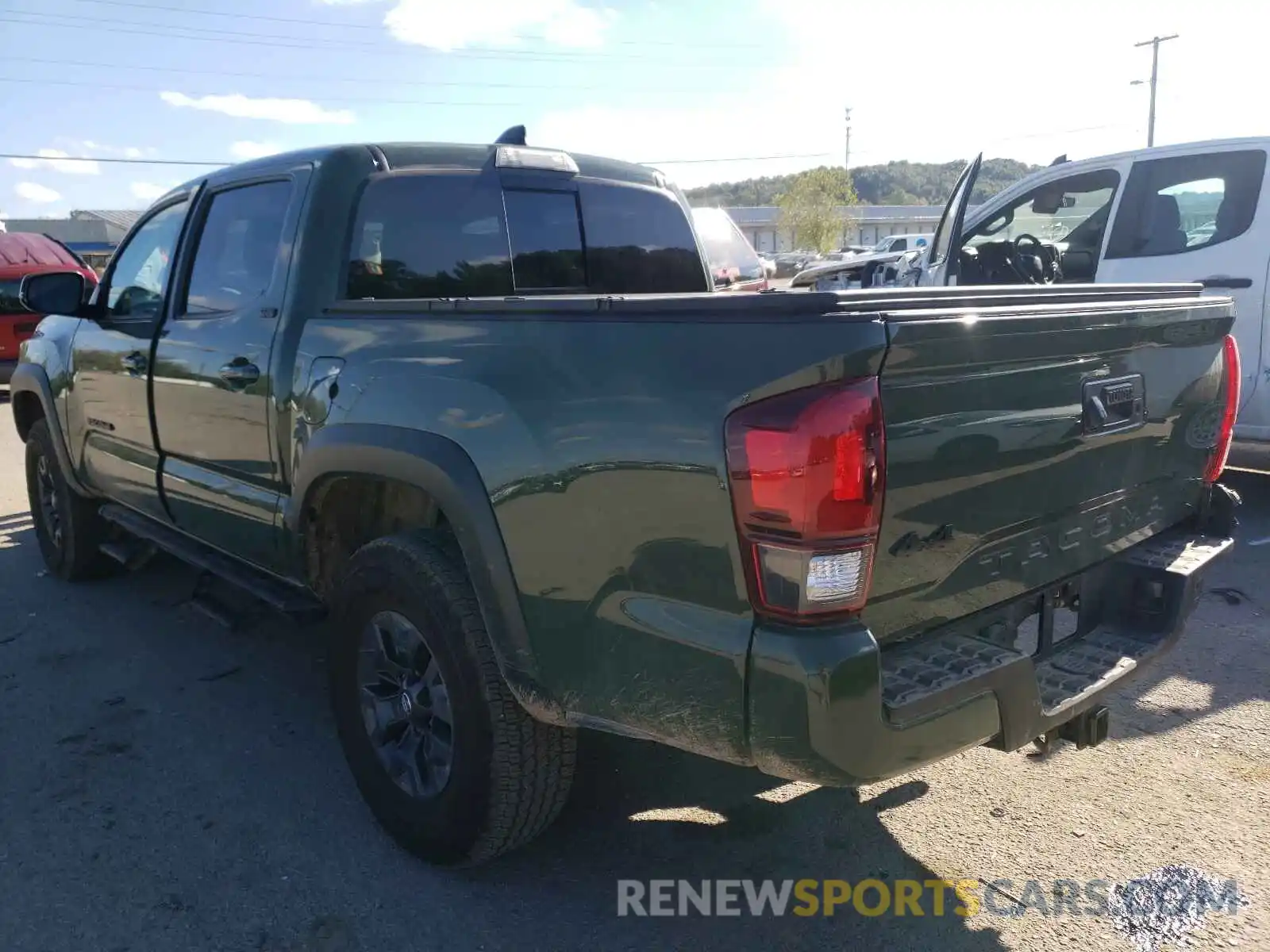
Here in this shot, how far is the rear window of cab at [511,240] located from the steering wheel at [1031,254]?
137 inches

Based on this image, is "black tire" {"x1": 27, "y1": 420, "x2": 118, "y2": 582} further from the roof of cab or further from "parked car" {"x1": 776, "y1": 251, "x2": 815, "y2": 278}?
"parked car" {"x1": 776, "y1": 251, "x2": 815, "y2": 278}

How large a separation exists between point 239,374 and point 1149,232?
17.7 feet

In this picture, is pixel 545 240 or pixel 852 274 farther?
pixel 852 274

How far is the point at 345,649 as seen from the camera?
310 centimetres

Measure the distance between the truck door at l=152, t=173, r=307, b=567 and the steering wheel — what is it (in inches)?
200

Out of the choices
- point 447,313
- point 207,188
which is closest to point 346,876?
point 447,313

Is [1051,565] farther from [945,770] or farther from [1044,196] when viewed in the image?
[1044,196]

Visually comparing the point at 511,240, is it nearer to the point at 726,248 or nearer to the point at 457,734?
the point at 457,734

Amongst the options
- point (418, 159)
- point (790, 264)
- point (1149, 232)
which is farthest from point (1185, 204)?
point (790, 264)

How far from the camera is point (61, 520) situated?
5391 millimetres

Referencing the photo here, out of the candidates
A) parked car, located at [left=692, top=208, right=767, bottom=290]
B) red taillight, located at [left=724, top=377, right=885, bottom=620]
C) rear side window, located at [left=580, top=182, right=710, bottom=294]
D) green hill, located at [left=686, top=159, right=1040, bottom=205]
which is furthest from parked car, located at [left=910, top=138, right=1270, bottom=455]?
green hill, located at [left=686, top=159, right=1040, bottom=205]

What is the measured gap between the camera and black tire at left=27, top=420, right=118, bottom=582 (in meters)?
5.29

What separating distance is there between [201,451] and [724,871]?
2376mm

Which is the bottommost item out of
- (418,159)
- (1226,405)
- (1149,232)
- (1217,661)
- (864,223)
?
(1217,661)
